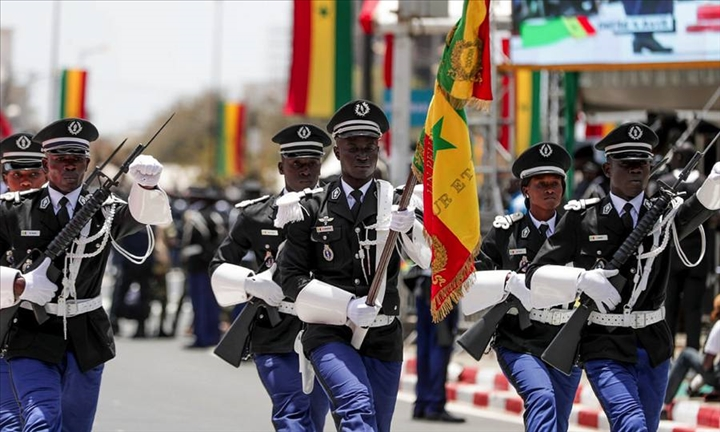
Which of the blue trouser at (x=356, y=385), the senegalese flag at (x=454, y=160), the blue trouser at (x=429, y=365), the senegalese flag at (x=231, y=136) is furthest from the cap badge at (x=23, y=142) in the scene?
the senegalese flag at (x=231, y=136)

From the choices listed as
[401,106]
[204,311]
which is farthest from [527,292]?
[204,311]

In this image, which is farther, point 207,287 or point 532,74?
point 532,74

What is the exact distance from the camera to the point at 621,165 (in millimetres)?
9445

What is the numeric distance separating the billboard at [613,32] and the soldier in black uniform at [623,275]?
742 cm

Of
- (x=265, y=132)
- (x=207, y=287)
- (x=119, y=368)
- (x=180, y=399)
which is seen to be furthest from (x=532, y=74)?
(x=265, y=132)

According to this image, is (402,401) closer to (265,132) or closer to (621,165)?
(621,165)

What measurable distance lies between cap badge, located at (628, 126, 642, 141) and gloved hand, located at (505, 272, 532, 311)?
104 cm

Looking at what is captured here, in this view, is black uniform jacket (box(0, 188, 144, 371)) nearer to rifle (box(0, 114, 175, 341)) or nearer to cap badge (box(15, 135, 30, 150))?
rifle (box(0, 114, 175, 341))

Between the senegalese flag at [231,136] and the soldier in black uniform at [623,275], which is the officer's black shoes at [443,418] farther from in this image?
the senegalese flag at [231,136]

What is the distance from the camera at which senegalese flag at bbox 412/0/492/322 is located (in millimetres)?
8719

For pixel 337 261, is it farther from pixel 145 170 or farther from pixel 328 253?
pixel 145 170

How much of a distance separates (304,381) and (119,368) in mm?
9249

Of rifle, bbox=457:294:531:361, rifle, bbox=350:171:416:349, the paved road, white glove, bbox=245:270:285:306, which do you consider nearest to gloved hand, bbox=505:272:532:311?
rifle, bbox=457:294:531:361

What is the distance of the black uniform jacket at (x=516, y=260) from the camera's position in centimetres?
971
